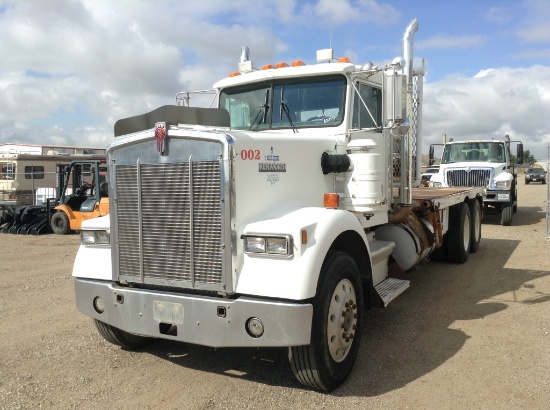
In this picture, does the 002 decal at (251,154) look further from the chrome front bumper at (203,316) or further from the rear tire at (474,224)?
the rear tire at (474,224)

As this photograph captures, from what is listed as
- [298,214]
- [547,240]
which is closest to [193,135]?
[298,214]

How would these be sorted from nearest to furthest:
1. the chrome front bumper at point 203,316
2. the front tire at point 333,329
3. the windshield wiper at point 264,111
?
the chrome front bumper at point 203,316 → the front tire at point 333,329 → the windshield wiper at point 264,111

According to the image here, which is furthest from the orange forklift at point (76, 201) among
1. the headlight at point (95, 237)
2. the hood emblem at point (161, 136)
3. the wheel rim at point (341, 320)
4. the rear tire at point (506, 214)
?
the rear tire at point (506, 214)

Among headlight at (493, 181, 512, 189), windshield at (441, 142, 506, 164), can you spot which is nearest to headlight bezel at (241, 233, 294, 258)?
headlight at (493, 181, 512, 189)

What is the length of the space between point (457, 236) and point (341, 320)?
18.2 ft

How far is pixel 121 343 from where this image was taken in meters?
4.77

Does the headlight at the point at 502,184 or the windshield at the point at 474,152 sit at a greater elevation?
the windshield at the point at 474,152

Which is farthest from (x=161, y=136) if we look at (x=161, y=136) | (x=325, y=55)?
(x=325, y=55)

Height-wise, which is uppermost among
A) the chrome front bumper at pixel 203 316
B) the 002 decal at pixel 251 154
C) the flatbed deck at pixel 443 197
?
the 002 decal at pixel 251 154

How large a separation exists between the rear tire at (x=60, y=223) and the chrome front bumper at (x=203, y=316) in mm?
12162

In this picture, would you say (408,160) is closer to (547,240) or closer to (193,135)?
(193,135)

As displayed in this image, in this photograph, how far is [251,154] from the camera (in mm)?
3895

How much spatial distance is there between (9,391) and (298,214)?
2733 millimetres

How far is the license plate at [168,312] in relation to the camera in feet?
12.3
